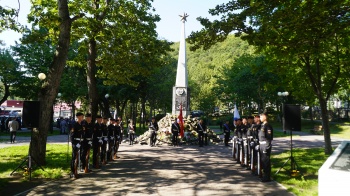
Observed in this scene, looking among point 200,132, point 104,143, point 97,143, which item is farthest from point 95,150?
point 200,132

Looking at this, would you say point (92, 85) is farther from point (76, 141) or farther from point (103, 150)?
point (76, 141)

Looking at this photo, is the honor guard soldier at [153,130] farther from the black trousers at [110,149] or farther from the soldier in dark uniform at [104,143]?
the soldier in dark uniform at [104,143]

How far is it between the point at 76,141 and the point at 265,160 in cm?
613

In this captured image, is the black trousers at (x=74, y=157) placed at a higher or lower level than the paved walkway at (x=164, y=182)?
higher

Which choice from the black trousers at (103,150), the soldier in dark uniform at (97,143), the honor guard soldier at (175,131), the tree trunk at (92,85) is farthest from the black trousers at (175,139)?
the soldier in dark uniform at (97,143)

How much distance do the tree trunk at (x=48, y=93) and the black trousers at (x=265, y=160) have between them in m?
7.75

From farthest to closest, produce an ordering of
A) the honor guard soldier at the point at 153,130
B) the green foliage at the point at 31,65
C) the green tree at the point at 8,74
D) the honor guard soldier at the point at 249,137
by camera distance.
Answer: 1. the green foliage at the point at 31,65
2. the green tree at the point at 8,74
3. the honor guard soldier at the point at 153,130
4. the honor guard soldier at the point at 249,137

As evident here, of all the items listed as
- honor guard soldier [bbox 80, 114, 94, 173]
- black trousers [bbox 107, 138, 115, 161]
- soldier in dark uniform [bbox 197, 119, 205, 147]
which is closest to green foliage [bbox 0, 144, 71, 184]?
honor guard soldier [bbox 80, 114, 94, 173]

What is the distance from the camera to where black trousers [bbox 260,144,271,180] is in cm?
878

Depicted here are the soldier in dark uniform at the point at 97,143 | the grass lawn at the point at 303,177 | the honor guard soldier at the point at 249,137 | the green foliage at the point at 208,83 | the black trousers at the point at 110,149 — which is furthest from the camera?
the green foliage at the point at 208,83

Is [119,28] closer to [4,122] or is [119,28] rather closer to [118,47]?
[118,47]

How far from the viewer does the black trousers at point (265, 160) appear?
28.8ft

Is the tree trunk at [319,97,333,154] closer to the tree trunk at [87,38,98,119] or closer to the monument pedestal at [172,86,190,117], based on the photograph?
the tree trunk at [87,38,98,119]

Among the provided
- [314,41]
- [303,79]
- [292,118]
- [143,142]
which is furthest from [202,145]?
[314,41]
